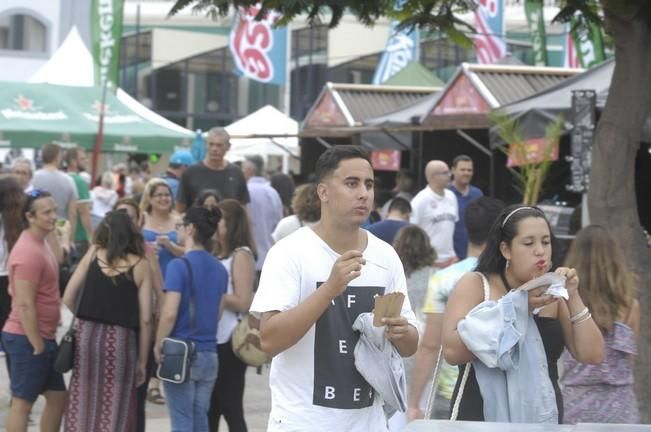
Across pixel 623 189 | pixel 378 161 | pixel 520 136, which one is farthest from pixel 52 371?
pixel 378 161

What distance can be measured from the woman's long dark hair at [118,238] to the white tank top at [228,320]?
0.65m

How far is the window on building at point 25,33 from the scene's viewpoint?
47.8 meters

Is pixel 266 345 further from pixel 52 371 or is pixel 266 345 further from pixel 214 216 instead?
pixel 52 371

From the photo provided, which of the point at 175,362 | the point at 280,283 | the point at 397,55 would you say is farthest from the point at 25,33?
the point at 280,283

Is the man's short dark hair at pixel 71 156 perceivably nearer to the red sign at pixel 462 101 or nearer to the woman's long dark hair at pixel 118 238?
the red sign at pixel 462 101

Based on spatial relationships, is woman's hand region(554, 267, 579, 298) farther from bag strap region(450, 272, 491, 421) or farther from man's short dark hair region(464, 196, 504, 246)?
man's short dark hair region(464, 196, 504, 246)

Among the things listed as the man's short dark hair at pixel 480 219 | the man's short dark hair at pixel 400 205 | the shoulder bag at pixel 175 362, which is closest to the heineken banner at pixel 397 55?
the man's short dark hair at pixel 400 205

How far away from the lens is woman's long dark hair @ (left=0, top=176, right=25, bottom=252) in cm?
886

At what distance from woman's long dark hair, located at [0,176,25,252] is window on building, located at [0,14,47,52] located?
40070 mm

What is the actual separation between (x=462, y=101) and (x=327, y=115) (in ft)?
18.9

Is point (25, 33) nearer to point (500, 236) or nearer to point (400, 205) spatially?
point (400, 205)

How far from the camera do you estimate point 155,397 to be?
10484mm

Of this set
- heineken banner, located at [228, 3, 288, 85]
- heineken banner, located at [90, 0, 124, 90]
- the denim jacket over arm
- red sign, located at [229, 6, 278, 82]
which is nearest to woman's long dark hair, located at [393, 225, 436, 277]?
the denim jacket over arm

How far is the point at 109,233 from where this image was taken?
24.1ft
